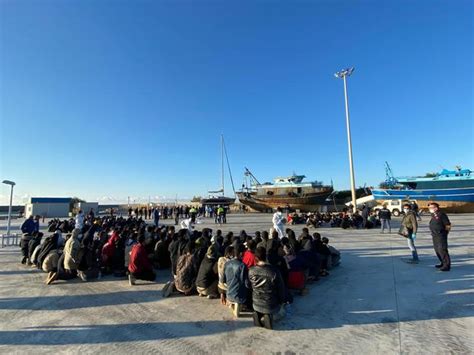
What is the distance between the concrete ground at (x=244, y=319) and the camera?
362 centimetres

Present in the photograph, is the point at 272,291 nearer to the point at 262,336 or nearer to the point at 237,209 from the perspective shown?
the point at 262,336

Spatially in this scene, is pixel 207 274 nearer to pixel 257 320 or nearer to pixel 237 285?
pixel 237 285

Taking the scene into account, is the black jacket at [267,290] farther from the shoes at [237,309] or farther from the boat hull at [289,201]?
the boat hull at [289,201]

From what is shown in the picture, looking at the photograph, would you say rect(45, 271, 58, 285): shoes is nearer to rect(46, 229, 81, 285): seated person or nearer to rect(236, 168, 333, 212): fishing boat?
rect(46, 229, 81, 285): seated person

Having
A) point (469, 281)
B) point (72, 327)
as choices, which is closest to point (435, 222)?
point (469, 281)

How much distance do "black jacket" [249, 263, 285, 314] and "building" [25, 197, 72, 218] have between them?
122 ft

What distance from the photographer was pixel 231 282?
4449 millimetres

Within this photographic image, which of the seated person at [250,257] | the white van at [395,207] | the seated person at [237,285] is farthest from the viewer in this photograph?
the white van at [395,207]

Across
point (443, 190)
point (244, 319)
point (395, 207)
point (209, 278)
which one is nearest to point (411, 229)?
point (244, 319)

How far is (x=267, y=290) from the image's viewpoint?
4.01 meters

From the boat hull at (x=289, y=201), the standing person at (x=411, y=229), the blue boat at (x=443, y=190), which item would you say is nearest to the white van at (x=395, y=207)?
the blue boat at (x=443, y=190)

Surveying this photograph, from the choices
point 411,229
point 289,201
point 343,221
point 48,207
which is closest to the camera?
point 411,229

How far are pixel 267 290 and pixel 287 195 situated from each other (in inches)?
1476

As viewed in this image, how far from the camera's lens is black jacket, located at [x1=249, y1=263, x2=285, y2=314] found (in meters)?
3.99
